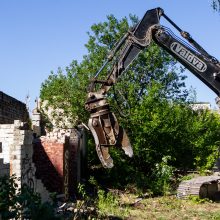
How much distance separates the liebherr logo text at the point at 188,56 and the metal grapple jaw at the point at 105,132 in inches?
71.4

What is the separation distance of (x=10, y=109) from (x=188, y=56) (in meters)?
8.94

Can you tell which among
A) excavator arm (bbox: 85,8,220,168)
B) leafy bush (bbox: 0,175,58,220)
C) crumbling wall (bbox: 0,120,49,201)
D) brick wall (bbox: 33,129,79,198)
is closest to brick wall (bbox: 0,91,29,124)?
brick wall (bbox: 33,129,79,198)

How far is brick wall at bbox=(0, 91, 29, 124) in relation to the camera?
15.0 metres

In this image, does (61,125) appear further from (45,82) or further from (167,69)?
(167,69)

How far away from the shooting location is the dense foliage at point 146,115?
17.2 meters

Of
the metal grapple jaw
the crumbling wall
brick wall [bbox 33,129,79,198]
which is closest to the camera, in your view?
the metal grapple jaw

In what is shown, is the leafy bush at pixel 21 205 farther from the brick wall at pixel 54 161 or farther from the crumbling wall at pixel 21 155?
the brick wall at pixel 54 161

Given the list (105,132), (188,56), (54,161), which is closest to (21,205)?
(105,132)

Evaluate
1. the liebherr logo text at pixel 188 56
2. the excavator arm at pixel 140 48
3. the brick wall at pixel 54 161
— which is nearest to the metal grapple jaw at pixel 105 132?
the excavator arm at pixel 140 48

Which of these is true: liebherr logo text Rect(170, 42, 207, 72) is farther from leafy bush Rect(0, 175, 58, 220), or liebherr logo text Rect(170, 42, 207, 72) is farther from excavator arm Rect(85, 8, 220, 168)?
leafy bush Rect(0, 175, 58, 220)

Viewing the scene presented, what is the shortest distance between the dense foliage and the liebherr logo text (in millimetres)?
5932

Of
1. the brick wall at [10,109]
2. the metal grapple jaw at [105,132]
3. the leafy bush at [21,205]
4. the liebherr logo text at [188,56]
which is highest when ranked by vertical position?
the brick wall at [10,109]

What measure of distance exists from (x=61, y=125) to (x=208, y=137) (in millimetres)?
6714

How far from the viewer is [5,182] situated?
7.40 metres
